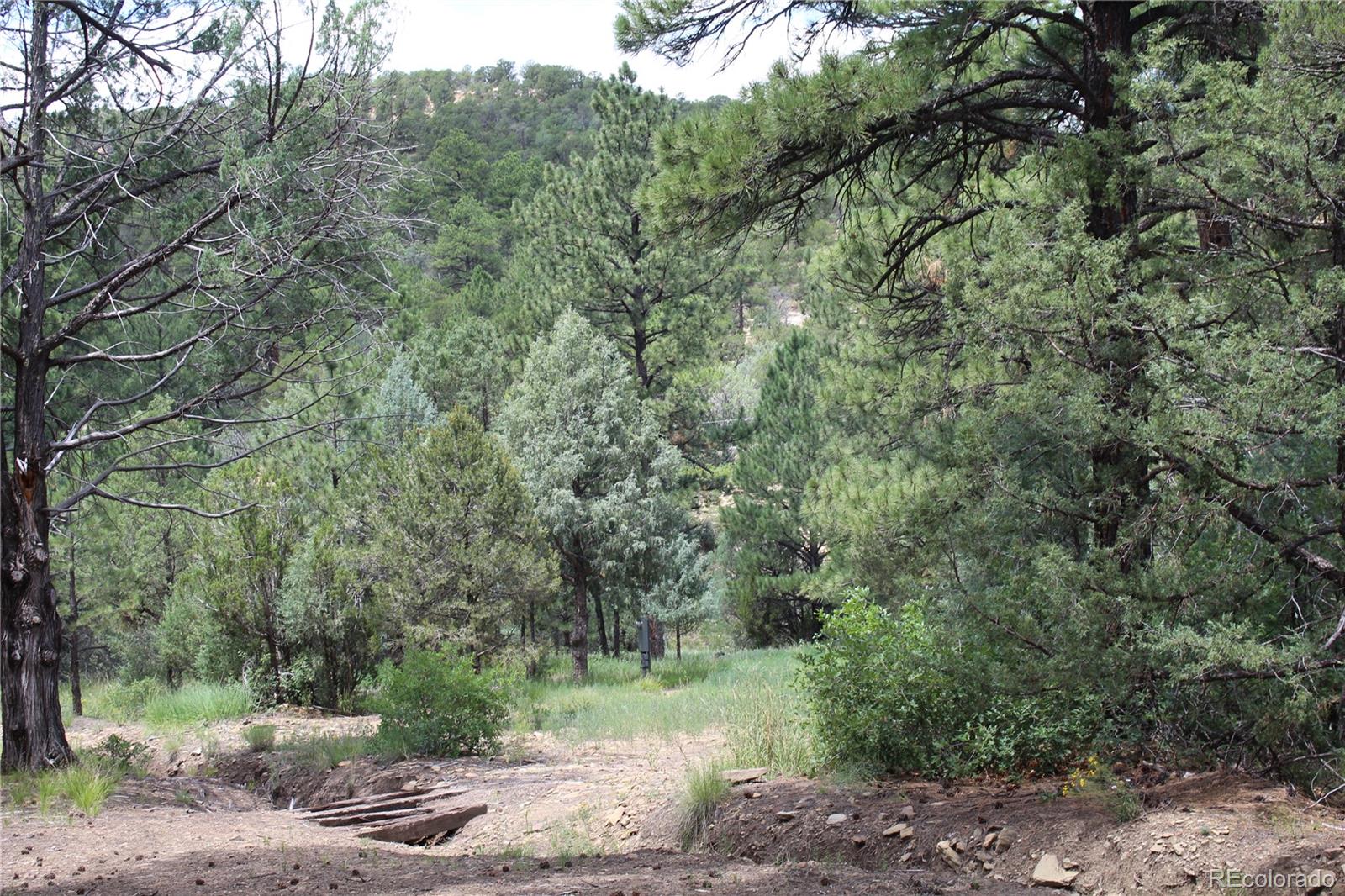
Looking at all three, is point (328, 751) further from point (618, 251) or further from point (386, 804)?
point (618, 251)

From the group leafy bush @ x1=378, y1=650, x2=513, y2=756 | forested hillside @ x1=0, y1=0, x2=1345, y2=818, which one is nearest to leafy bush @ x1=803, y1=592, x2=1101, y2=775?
forested hillside @ x1=0, y1=0, x2=1345, y2=818

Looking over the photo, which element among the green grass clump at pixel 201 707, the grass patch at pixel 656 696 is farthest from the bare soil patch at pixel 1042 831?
the green grass clump at pixel 201 707

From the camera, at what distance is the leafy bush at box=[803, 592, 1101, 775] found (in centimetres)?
688

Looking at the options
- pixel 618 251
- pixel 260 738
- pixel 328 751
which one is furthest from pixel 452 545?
pixel 618 251

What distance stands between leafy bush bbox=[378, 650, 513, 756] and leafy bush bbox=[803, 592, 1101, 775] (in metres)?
4.37

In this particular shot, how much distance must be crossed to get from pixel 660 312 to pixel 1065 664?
23.6 m

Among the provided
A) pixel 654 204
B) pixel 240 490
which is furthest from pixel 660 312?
pixel 654 204

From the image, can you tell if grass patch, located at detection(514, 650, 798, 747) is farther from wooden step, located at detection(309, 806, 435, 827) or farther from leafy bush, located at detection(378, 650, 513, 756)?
wooden step, located at detection(309, 806, 435, 827)

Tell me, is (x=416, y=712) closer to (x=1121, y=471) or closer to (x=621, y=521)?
(x=1121, y=471)

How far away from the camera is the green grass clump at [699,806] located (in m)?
7.11

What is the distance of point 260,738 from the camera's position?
12.3m

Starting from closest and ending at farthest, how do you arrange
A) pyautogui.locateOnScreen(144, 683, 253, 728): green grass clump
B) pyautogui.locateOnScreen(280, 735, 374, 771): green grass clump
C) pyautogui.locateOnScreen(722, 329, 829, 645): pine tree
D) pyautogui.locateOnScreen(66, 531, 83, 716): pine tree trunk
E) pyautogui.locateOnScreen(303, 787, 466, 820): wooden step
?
1. pyautogui.locateOnScreen(303, 787, 466, 820): wooden step
2. pyautogui.locateOnScreen(280, 735, 374, 771): green grass clump
3. pyautogui.locateOnScreen(144, 683, 253, 728): green grass clump
4. pyautogui.locateOnScreen(66, 531, 83, 716): pine tree trunk
5. pyautogui.locateOnScreen(722, 329, 829, 645): pine tree

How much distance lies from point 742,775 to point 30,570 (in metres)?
6.52
